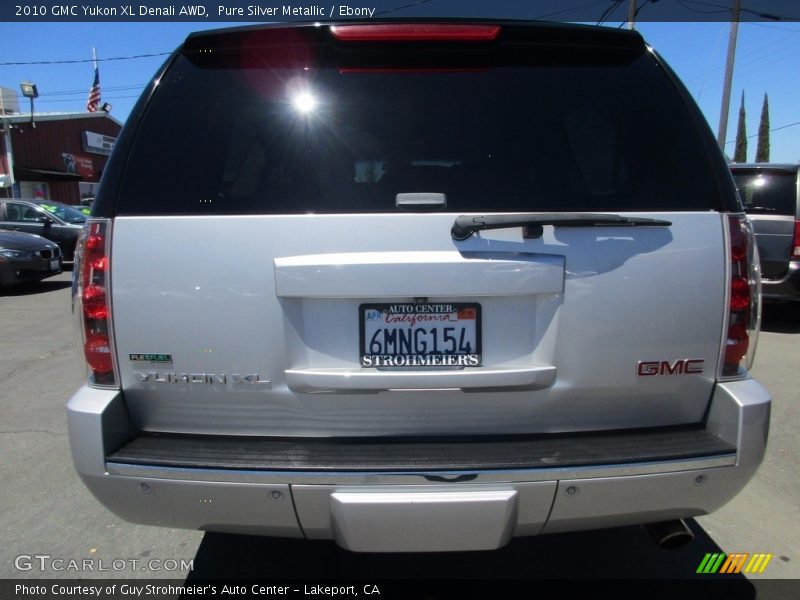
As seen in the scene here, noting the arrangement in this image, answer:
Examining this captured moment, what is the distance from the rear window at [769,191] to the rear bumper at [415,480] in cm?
621

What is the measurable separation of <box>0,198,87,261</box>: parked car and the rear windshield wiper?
1364 cm

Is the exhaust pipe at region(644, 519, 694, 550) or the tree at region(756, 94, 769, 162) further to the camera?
the tree at region(756, 94, 769, 162)

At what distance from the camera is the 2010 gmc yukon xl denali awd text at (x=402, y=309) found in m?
1.82

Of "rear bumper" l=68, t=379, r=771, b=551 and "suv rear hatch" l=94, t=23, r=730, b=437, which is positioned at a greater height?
"suv rear hatch" l=94, t=23, r=730, b=437

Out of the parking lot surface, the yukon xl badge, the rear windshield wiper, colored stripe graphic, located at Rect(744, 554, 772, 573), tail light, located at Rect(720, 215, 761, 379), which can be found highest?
the rear windshield wiper

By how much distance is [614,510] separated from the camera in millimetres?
1845

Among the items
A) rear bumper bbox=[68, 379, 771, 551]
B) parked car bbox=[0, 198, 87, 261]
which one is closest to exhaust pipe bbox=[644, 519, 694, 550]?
rear bumper bbox=[68, 379, 771, 551]

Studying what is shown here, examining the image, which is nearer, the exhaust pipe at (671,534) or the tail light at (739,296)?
the tail light at (739,296)

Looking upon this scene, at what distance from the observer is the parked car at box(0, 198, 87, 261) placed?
1338 centimetres

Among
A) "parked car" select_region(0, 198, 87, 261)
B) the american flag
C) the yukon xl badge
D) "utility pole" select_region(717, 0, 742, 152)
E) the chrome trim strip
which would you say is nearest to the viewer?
the chrome trim strip

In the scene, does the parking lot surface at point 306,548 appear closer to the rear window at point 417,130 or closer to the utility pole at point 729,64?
the rear window at point 417,130

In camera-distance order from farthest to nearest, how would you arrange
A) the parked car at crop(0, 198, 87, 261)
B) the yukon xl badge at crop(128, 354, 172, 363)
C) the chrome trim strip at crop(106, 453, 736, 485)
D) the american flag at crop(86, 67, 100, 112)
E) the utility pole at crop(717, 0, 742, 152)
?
the american flag at crop(86, 67, 100, 112)
the utility pole at crop(717, 0, 742, 152)
the parked car at crop(0, 198, 87, 261)
the yukon xl badge at crop(128, 354, 172, 363)
the chrome trim strip at crop(106, 453, 736, 485)
